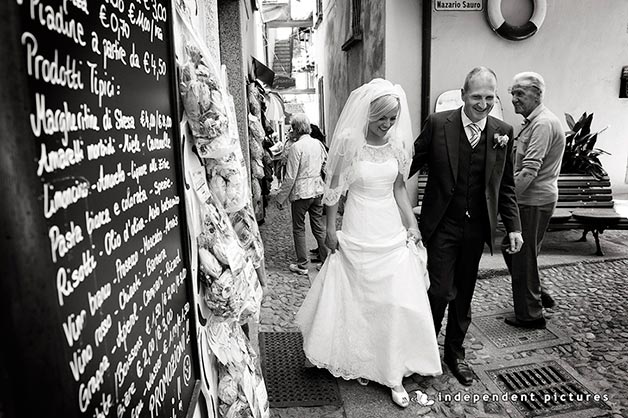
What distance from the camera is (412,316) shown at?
3139 mm

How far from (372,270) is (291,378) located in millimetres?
1021

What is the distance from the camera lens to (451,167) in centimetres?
318

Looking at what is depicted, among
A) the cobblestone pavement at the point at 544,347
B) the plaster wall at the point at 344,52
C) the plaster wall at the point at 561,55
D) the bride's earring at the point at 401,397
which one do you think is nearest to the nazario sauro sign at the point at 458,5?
the plaster wall at the point at 561,55

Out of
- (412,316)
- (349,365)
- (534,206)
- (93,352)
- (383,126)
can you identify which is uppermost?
(383,126)

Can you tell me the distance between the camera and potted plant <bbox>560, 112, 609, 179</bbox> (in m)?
6.65

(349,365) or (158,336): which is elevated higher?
(158,336)

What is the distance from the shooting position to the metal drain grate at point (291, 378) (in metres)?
3.16

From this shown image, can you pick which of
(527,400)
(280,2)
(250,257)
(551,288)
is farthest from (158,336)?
(280,2)

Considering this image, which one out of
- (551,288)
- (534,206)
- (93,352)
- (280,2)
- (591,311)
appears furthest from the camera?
(280,2)

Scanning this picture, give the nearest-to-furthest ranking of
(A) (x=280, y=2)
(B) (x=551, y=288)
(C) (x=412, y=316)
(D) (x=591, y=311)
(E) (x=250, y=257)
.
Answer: (E) (x=250, y=257) → (C) (x=412, y=316) → (D) (x=591, y=311) → (B) (x=551, y=288) → (A) (x=280, y=2)

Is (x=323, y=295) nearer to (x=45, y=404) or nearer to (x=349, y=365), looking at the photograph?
(x=349, y=365)

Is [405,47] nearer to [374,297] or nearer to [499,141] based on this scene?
[499,141]

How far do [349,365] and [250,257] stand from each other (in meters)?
1.46

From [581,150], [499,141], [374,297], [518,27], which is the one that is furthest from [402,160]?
[581,150]
